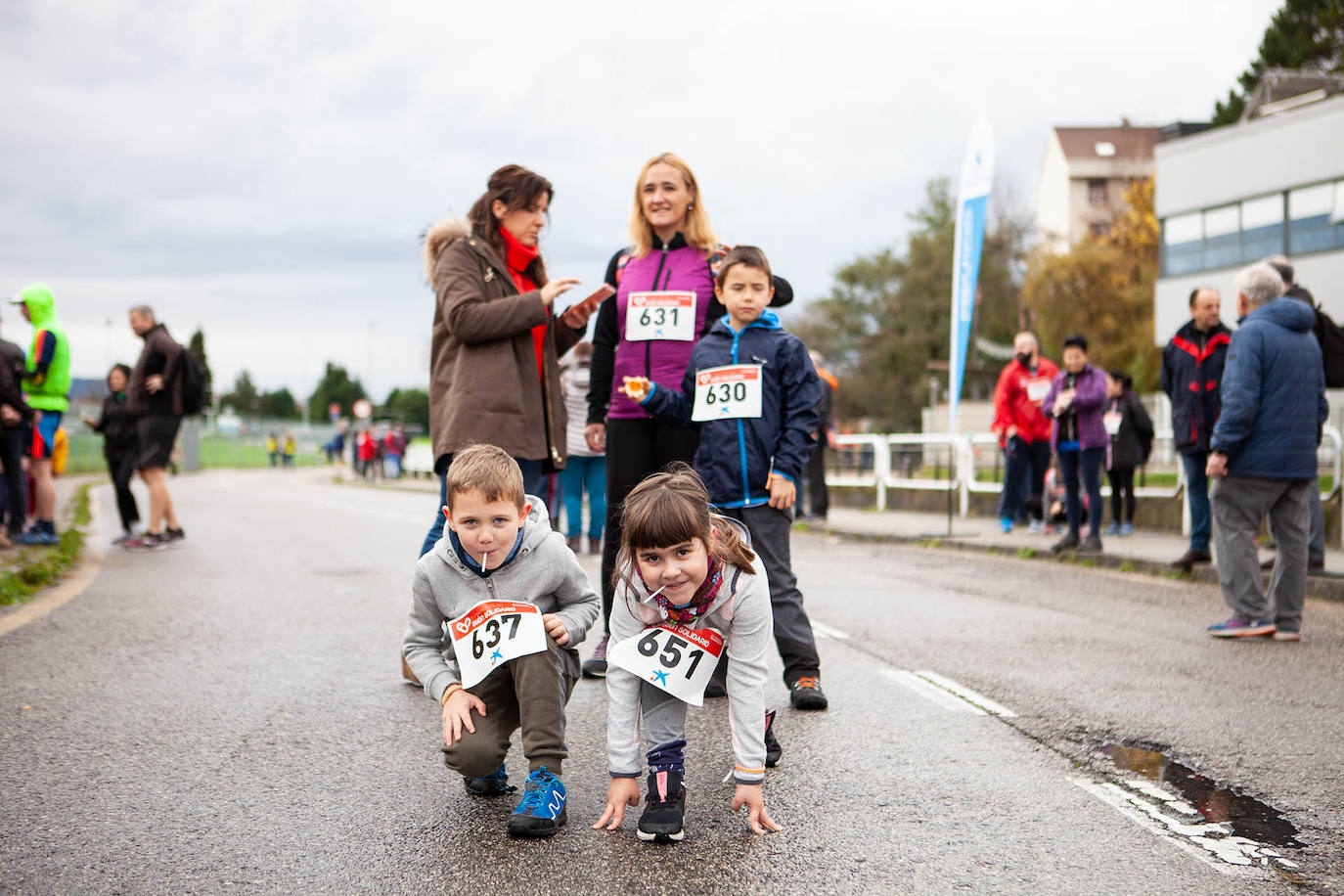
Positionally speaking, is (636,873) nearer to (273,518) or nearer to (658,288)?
(658,288)

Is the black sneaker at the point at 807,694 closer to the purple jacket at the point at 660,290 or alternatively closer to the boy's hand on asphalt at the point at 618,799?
the purple jacket at the point at 660,290

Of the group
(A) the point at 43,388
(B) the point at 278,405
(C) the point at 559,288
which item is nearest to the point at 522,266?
(C) the point at 559,288

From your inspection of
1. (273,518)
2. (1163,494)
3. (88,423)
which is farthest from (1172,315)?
(88,423)

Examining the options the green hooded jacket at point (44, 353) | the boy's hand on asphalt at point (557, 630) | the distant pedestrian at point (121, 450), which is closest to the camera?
the boy's hand on asphalt at point (557, 630)

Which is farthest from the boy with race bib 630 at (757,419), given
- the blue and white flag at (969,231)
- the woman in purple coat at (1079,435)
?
the blue and white flag at (969,231)

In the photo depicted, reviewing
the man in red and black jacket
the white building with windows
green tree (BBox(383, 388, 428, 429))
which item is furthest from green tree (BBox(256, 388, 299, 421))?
the man in red and black jacket

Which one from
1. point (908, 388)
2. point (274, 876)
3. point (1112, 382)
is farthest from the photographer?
point (908, 388)

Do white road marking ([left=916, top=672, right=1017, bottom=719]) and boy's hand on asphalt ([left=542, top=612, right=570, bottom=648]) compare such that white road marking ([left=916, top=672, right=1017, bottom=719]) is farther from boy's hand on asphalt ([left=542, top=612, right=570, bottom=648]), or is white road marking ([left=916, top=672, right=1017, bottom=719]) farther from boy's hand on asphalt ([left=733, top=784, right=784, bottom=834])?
boy's hand on asphalt ([left=542, top=612, right=570, bottom=648])

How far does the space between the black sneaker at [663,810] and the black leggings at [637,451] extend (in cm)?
180

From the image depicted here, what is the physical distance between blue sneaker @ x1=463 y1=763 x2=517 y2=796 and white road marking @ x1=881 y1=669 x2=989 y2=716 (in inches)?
80.3

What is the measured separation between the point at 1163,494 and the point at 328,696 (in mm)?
11411

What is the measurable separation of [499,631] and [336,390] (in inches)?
4999

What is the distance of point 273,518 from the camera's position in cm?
1711

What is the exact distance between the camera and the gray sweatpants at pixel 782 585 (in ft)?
15.8
